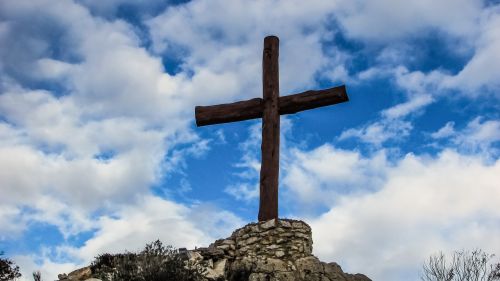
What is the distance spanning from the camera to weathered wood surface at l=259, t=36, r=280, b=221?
13117 mm

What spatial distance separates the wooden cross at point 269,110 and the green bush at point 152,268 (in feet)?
7.90

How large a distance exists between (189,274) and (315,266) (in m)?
2.63

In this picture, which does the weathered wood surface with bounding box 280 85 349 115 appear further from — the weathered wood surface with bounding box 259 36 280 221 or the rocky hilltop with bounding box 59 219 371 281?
the rocky hilltop with bounding box 59 219 371 281

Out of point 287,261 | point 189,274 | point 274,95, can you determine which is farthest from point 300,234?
point 274,95

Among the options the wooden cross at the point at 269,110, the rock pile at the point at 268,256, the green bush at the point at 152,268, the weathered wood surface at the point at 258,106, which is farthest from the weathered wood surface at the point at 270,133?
the green bush at the point at 152,268

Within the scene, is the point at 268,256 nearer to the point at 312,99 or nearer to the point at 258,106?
the point at 258,106

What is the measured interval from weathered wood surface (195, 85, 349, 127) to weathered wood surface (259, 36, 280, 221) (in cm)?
21

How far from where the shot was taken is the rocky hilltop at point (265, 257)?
11.8 meters

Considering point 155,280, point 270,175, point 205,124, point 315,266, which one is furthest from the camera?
point 205,124

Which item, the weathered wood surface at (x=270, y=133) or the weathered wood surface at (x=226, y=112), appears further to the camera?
the weathered wood surface at (x=226, y=112)

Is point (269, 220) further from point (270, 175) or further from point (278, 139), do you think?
point (278, 139)

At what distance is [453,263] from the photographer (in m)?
19.5

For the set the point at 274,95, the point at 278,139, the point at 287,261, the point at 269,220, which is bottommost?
the point at 287,261

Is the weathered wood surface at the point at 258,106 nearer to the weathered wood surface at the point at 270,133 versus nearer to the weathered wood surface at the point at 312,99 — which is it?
the weathered wood surface at the point at 312,99
